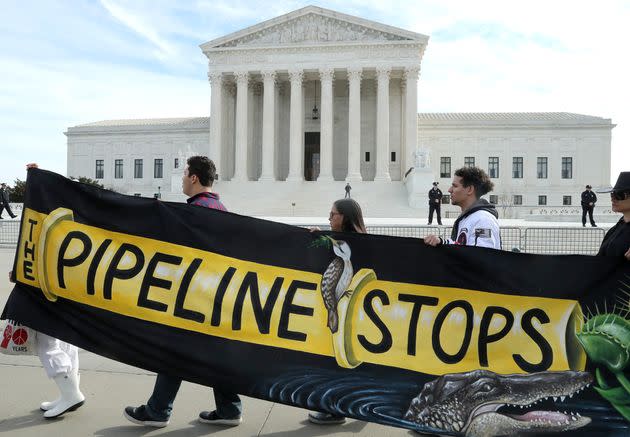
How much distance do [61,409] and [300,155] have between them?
44283mm

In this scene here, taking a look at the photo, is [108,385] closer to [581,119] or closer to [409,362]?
[409,362]

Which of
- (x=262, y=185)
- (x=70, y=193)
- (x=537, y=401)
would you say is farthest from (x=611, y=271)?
(x=262, y=185)

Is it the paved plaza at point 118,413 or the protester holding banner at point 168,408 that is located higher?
the protester holding banner at point 168,408

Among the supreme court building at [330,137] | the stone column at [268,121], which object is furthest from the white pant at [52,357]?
the stone column at [268,121]

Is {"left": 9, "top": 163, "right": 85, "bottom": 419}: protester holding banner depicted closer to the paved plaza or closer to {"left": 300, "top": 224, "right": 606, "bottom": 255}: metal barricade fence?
the paved plaza

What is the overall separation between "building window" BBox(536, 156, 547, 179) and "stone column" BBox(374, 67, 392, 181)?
18.2 metres

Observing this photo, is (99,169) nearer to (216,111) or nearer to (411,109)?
(216,111)

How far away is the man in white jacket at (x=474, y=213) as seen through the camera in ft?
12.8

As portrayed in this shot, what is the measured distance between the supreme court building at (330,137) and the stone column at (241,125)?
0.10m

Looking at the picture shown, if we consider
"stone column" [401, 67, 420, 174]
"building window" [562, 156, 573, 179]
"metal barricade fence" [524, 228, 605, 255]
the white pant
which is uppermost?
"stone column" [401, 67, 420, 174]

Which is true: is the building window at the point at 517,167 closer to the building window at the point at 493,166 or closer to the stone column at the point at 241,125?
the building window at the point at 493,166

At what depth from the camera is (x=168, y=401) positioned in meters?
3.69

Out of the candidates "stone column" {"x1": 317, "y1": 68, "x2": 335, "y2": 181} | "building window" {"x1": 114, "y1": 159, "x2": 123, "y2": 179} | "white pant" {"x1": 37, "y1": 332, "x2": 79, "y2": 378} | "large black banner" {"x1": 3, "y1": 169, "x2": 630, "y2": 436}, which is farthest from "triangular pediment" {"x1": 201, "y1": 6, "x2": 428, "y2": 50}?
"white pant" {"x1": 37, "y1": 332, "x2": 79, "y2": 378}

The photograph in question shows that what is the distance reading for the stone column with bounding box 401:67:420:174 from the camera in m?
46.0
